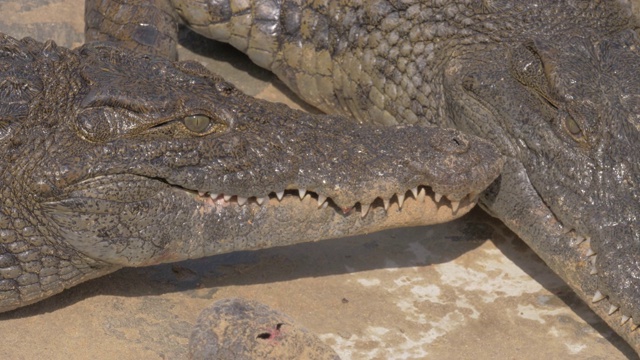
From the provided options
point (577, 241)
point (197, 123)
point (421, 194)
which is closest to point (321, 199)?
point (421, 194)

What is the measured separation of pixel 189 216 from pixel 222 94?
22.5 inches

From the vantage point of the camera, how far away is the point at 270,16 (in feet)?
20.5

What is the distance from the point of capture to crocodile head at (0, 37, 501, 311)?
4.21 m

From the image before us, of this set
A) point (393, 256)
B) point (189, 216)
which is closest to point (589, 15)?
point (393, 256)

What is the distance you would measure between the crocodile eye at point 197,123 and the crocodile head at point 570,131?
154cm

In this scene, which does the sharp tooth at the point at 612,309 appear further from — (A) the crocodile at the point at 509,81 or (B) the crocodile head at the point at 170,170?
(B) the crocodile head at the point at 170,170

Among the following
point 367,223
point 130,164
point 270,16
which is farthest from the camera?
point 270,16

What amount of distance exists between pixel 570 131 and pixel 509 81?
1.58ft

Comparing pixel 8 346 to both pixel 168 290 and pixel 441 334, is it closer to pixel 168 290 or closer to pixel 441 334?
pixel 168 290

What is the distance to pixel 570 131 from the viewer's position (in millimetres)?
4887

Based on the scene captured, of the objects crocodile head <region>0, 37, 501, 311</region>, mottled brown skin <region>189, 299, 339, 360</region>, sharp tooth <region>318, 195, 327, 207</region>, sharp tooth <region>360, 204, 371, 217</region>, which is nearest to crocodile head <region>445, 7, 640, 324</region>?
crocodile head <region>0, 37, 501, 311</region>

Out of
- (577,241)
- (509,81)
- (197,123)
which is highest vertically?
(509,81)

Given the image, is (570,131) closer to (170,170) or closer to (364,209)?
(364,209)

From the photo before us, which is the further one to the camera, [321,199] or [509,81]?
[509,81]
